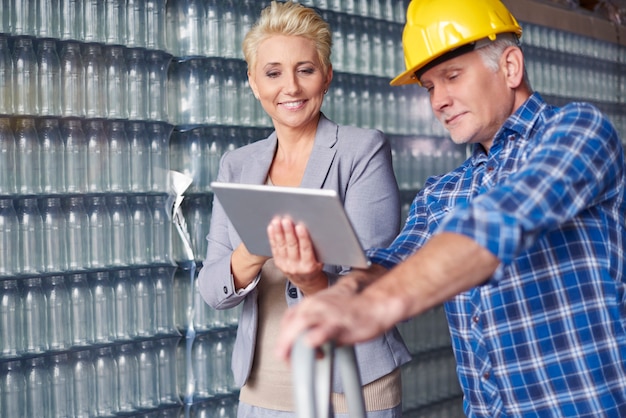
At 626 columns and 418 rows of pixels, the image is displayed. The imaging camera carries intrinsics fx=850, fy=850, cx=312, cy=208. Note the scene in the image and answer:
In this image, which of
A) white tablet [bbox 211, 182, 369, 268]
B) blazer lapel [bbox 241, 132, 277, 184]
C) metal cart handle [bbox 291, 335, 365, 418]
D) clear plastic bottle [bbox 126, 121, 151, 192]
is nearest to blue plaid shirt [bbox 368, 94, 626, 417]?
white tablet [bbox 211, 182, 369, 268]

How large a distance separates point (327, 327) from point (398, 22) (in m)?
3.28

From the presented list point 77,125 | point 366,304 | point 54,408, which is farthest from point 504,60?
point 54,408

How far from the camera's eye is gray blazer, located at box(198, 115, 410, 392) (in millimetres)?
1899

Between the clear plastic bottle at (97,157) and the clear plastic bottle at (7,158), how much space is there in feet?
0.89

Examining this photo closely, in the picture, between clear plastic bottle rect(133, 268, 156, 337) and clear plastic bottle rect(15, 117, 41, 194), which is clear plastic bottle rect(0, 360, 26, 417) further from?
clear plastic bottle rect(15, 117, 41, 194)

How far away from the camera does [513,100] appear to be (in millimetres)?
1466

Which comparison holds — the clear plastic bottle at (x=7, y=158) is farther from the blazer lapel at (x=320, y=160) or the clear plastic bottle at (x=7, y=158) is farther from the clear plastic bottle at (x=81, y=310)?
the blazer lapel at (x=320, y=160)

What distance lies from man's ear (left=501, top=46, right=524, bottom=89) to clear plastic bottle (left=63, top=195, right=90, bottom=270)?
6.32 ft

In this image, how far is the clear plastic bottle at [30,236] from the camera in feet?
9.43

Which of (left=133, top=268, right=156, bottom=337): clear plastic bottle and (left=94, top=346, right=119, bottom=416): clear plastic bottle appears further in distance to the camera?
(left=133, top=268, right=156, bottom=337): clear plastic bottle

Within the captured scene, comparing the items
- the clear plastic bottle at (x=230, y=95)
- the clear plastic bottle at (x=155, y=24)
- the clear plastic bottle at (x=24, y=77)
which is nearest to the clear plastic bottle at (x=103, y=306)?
the clear plastic bottle at (x=24, y=77)

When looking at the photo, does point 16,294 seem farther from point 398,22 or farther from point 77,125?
point 398,22

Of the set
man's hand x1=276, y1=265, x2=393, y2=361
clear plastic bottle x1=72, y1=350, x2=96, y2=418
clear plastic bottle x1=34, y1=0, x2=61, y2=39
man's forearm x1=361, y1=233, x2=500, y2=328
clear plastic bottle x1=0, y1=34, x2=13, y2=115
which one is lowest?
clear plastic bottle x1=72, y1=350, x2=96, y2=418

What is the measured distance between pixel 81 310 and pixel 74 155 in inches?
21.7
